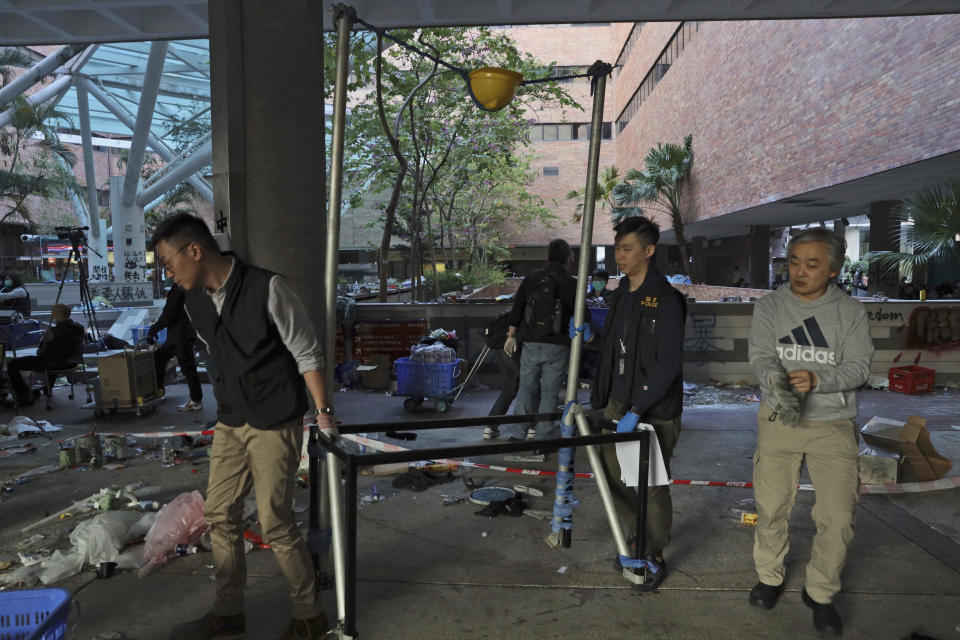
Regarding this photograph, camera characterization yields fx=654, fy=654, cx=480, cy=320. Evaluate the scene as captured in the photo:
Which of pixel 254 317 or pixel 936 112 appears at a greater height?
pixel 936 112

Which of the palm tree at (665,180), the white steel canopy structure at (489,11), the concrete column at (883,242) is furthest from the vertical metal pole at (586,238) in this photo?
the palm tree at (665,180)

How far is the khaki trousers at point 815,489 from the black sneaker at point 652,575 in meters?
0.54

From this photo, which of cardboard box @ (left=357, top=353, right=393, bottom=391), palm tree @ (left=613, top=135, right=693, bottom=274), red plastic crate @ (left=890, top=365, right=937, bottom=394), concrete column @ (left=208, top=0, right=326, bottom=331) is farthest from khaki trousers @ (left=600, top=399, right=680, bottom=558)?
palm tree @ (left=613, top=135, right=693, bottom=274)

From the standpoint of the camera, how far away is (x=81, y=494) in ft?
17.4

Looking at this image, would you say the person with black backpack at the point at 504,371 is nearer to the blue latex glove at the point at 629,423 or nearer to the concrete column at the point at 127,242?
the blue latex glove at the point at 629,423

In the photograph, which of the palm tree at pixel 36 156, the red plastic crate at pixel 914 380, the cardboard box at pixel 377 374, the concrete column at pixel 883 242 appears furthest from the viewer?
the palm tree at pixel 36 156

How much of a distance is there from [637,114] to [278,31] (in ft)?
Result: 115

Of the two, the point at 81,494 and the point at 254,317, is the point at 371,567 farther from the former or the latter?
the point at 81,494

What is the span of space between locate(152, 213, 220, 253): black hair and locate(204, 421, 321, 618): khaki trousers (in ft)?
2.78

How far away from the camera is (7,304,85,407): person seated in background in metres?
8.34

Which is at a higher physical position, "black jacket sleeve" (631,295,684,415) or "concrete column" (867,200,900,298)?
"concrete column" (867,200,900,298)

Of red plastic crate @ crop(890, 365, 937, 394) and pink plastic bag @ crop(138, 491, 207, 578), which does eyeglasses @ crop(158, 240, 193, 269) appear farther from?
red plastic crate @ crop(890, 365, 937, 394)

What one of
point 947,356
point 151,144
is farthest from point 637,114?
point 947,356

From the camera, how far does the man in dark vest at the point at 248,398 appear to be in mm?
2848
